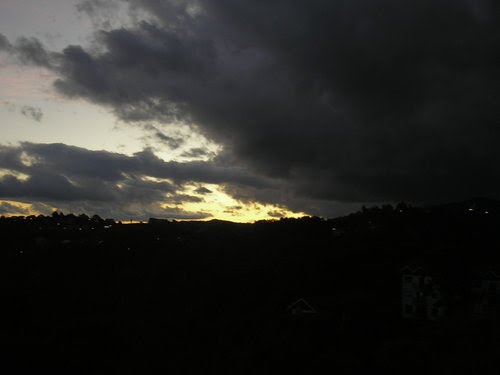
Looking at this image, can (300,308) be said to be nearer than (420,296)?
Yes

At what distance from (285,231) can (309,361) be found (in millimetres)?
69139

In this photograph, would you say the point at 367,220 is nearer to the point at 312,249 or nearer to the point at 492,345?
the point at 312,249

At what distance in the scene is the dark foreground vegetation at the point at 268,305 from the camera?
22797 mm

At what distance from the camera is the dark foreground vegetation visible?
74.8 feet

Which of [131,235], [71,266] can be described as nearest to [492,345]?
[71,266]

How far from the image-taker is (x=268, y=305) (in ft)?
138

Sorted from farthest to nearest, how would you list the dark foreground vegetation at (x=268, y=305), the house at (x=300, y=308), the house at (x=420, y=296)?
the house at (x=420, y=296) < the house at (x=300, y=308) < the dark foreground vegetation at (x=268, y=305)

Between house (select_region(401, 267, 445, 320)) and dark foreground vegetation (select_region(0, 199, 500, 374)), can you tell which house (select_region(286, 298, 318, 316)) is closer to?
dark foreground vegetation (select_region(0, 199, 500, 374))

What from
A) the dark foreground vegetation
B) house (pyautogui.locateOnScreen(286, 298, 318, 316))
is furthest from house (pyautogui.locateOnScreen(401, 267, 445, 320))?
house (pyautogui.locateOnScreen(286, 298, 318, 316))

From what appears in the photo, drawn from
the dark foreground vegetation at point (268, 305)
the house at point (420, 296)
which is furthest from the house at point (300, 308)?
the house at point (420, 296)

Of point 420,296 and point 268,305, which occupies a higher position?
point 420,296

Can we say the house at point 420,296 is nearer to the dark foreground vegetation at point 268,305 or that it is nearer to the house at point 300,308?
the dark foreground vegetation at point 268,305

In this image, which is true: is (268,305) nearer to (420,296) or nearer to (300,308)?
(300,308)

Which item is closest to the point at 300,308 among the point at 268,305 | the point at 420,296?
the point at 268,305
